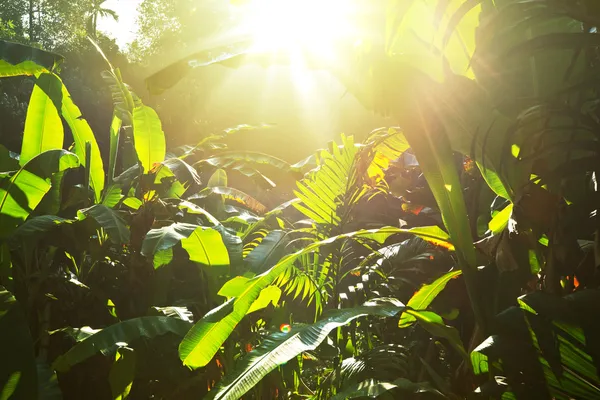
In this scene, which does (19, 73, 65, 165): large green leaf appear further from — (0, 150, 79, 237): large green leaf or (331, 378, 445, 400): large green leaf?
(331, 378, 445, 400): large green leaf

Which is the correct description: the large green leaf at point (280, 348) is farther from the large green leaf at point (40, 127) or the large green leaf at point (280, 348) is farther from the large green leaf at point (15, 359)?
the large green leaf at point (40, 127)

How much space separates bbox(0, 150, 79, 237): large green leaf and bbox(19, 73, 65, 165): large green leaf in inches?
16.5

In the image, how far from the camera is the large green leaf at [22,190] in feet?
7.25

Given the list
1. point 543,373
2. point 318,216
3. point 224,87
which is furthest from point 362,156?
point 224,87

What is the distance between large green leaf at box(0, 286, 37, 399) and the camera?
175 cm

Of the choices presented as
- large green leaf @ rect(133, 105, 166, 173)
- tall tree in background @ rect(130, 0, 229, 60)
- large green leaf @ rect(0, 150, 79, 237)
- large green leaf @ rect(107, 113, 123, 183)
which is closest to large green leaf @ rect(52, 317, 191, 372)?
large green leaf @ rect(0, 150, 79, 237)

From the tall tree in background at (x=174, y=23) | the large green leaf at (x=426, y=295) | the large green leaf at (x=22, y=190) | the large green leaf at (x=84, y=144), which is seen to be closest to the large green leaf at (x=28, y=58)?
the large green leaf at (x=84, y=144)

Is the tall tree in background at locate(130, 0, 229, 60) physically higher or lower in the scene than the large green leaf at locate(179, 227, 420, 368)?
higher

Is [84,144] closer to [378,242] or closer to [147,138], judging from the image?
[147,138]

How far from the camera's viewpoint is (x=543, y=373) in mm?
1146

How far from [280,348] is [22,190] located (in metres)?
1.43

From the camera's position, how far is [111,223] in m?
2.13

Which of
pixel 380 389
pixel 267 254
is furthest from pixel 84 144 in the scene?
pixel 380 389

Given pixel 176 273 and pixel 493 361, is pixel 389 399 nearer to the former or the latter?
pixel 493 361
